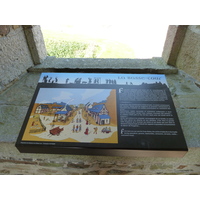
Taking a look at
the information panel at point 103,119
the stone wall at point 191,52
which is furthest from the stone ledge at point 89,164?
the stone wall at point 191,52

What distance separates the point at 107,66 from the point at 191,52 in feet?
3.23

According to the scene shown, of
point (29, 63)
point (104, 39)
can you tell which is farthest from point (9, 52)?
point (104, 39)

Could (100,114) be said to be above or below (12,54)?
below

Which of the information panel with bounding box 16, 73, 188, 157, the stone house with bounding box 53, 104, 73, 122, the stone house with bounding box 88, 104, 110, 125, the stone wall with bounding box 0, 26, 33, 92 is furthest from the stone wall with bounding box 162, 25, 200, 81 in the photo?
the stone wall with bounding box 0, 26, 33, 92

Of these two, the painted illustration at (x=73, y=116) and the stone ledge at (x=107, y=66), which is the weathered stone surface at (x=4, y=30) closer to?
the stone ledge at (x=107, y=66)

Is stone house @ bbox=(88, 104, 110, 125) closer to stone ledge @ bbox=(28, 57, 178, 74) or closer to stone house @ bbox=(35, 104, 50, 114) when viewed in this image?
stone house @ bbox=(35, 104, 50, 114)

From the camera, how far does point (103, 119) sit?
1.49 meters

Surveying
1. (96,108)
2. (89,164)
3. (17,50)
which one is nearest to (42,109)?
(96,108)

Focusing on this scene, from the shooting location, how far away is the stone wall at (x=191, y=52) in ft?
5.83

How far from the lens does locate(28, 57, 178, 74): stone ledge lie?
80.9 inches

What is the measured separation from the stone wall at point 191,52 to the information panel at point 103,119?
1.24ft

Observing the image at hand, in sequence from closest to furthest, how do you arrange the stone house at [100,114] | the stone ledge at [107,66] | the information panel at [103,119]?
the information panel at [103,119]
the stone house at [100,114]
the stone ledge at [107,66]

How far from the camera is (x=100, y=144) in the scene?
4.39 ft

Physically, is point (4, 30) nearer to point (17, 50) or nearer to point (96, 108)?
point (17, 50)
